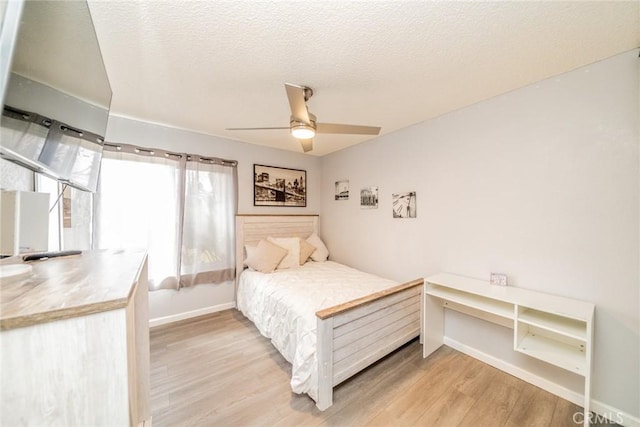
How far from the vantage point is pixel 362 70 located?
1758 millimetres

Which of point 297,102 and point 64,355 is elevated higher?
point 297,102

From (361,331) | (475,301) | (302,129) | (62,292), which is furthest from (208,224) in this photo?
(475,301)

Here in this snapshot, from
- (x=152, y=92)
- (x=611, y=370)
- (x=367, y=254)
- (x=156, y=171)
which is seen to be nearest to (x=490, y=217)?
(x=611, y=370)

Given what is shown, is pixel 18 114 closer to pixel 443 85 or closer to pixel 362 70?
pixel 362 70

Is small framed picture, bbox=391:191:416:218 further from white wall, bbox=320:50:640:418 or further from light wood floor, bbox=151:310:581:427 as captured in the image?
light wood floor, bbox=151:310:581:427

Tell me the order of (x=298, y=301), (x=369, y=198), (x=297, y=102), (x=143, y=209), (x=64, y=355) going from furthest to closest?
(x=369, y=198) → (x=143, y=209) → (x=298, y=301) → (x=297, y=102) → (x=64, y=355)

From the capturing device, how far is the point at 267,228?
3652 mm

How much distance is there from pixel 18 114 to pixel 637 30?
3.11 metres

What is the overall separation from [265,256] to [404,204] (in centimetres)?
197

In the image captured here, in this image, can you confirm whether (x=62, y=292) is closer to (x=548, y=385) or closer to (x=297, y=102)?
(x=297, y=102)

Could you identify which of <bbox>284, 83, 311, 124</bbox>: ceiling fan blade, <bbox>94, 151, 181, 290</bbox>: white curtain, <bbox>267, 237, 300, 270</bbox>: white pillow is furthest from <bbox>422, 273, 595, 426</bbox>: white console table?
<bbox>94, 151, 181, 290</bbox>: white curtain

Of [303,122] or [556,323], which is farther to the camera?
[303,122]

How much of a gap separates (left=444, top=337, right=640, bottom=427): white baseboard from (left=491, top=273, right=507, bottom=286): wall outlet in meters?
0.73
